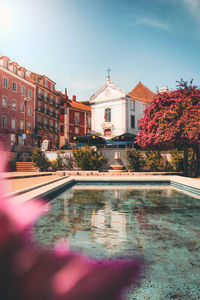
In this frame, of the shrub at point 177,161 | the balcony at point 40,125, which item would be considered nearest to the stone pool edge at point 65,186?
the shrub at point 177,161

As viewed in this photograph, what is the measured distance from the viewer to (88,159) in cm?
1830

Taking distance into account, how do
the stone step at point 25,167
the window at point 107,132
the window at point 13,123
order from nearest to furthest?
the stone step at point 25,167 < the window at point 13,123 < the window at point 107,132

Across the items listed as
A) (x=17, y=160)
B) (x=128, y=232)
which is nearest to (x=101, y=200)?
(x=128, y=232)

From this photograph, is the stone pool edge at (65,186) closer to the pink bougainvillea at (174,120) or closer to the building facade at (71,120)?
the pink bougainvillea at (174,120)

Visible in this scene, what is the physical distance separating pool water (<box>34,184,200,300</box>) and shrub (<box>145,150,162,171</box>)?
964cm

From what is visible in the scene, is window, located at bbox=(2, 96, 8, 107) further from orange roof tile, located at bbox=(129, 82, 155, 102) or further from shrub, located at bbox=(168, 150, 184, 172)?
shrub, located at bbox=(168, 150, 184, 172)

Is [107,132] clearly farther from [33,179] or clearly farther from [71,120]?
[33,179]

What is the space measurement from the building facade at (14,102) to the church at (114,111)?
10.1 m

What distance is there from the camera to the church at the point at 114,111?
111 feet

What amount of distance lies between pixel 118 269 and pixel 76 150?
1578 centimetres

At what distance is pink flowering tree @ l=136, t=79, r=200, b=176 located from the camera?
1315 cm

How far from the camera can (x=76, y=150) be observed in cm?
1878

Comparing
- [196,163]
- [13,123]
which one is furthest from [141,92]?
[196,163]

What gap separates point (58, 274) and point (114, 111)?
3245 cm
